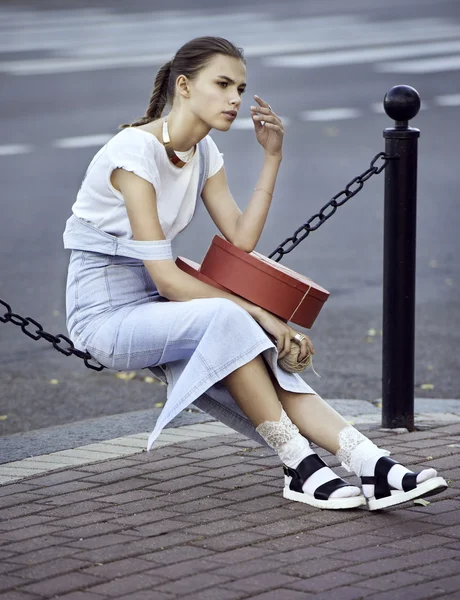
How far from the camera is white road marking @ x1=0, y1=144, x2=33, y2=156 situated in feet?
38.4

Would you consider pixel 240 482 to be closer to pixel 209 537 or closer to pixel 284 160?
pixel 209 537

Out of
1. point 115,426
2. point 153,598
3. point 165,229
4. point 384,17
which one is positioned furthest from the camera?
point 384,17

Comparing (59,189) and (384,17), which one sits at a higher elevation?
(384,17)

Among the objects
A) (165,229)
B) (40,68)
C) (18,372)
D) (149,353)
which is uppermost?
(40,68)

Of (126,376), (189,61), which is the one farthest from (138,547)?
(126,376)

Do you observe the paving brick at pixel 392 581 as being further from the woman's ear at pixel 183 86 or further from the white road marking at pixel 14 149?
the white road marking at pixel 14 149

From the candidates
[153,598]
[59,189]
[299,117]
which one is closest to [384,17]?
[299,117]

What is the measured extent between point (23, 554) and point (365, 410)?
2.18m

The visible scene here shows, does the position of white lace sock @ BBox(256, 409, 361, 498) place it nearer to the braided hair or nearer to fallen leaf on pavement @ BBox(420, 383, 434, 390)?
the braided hair

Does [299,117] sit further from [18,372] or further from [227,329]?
[227,329]

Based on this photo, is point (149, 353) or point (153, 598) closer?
point (153, 598)

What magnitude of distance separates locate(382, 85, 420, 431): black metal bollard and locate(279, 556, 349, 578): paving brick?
1.55 meters

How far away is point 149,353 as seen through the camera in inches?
162

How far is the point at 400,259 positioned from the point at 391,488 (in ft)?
4.23
